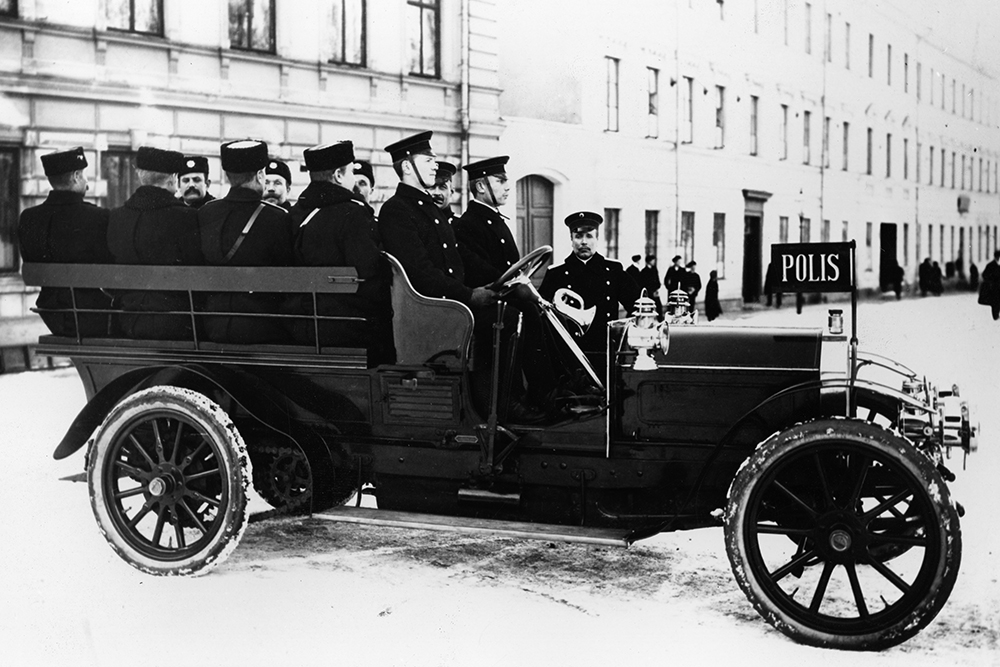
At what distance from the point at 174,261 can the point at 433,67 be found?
7.32 feet

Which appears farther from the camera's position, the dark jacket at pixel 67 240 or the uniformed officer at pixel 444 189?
the uniformed officer at pixel 444 189

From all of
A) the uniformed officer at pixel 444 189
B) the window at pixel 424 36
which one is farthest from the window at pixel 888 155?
the window at pixel 424 36

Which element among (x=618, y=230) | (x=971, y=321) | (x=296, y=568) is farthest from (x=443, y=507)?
(x=618, y=230)

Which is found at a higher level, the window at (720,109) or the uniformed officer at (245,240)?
the window at (720,109)

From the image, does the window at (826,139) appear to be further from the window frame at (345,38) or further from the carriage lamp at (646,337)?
the window frame at (345,38)

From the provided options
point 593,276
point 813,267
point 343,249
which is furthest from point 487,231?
point 813,267

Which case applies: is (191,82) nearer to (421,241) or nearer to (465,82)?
(465,82)

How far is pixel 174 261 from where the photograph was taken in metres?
3.87

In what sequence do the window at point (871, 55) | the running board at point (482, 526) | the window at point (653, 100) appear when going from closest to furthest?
the running board at point (482, 526) → the window at point (871, 55) → the window at point (653, 100)

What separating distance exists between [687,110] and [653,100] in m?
0.18

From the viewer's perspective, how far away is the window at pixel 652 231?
537cm

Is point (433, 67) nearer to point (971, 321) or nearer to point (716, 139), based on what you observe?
point (716, 139)

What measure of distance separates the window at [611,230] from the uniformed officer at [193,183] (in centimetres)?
208

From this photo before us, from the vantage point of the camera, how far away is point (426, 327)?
341cm
